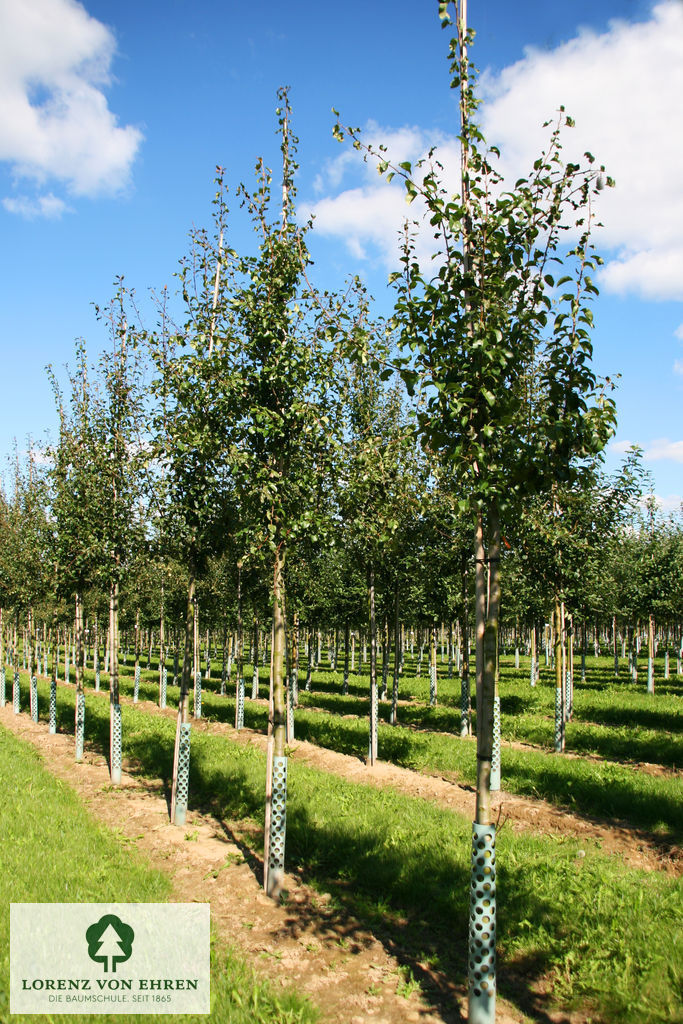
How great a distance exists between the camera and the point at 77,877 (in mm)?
7691

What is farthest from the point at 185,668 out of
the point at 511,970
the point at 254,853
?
the point at 511,970

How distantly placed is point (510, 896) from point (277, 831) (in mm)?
3154

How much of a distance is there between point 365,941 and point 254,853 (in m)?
3.45

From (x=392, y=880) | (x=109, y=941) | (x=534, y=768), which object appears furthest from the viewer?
(x=534, y=768)

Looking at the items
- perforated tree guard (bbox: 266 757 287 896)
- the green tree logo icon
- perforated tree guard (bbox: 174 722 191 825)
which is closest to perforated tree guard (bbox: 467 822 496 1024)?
the green tree logo icon

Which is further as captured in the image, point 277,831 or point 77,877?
point 277,831

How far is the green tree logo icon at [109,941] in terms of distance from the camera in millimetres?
6047

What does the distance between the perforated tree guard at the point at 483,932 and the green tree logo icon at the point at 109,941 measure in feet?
11.0

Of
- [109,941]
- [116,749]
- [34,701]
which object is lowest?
[34,701]

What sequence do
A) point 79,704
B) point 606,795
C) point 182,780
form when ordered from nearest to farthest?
point 182,780, point 606,795, point 79,704

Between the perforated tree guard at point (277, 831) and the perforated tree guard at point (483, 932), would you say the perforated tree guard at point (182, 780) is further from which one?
the perforated tree guard at point (483, 932)

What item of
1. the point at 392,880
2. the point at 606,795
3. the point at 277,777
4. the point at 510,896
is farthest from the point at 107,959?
the point at 606,795

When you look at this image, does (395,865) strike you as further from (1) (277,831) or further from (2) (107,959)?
(2) (107,959)

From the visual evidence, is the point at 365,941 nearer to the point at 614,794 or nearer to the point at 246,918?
the point at 246,918
